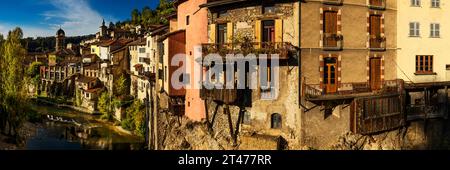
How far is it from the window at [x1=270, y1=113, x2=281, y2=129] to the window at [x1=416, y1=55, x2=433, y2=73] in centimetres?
1162

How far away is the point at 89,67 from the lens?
92625 millimetres

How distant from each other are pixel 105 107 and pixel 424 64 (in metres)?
52.4

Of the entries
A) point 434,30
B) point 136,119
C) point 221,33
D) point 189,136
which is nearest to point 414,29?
point 434,30

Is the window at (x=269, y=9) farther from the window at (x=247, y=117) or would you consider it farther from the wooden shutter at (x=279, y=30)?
the window at (x=247, y=117)

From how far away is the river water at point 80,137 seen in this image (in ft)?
170

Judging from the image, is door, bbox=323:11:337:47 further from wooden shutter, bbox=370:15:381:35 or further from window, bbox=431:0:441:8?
window, bbox=431:0:441:8

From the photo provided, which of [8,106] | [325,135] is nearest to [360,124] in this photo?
[325,135]

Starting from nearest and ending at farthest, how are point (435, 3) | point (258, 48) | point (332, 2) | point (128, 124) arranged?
1. point (258, 48)
2. point (332, 2)
3. point (435, 3)
4. point (128, 124)

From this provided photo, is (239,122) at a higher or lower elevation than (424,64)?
lower

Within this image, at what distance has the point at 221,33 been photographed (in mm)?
28062

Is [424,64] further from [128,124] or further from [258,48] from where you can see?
[128,124]

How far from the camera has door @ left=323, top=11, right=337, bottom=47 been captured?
25453mm

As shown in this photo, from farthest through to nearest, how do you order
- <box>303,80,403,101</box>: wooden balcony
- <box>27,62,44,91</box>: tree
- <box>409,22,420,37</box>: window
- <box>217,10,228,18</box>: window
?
<box>27,62,44,91</box>: tree
<box>409,22,420,37</box>: window
<box>217,10,228,18</box>: window
<box>303,80,403,101</box>: wooden balcony

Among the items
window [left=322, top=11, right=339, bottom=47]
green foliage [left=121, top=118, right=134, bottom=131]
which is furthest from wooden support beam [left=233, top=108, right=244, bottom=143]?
green foliage [left=121, top=118, right=134, bottom=131]
